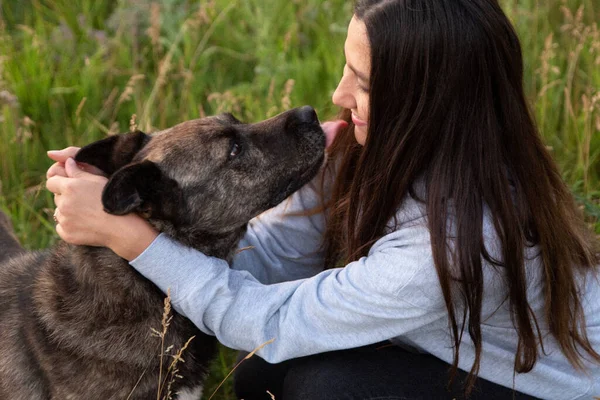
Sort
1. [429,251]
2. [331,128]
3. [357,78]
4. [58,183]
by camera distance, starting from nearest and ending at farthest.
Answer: [429,251] → [58,183] → [357,78] → [331,128]

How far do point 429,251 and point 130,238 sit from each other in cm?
92

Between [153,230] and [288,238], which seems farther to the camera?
[288,238]

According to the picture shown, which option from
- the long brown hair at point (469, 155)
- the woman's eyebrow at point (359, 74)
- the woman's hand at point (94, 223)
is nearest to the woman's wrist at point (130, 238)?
the woman's hand at point (94, 223)

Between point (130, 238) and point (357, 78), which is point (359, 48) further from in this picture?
point (130, 238)

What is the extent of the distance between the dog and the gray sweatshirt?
4.4 inches

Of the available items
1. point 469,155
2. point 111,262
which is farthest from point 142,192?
point 469,155

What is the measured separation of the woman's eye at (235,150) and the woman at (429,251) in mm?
355

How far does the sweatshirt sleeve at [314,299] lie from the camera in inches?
94.0

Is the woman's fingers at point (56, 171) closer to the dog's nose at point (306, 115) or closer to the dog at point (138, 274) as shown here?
the dog at point (138, 274)

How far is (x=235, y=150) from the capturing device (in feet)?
8.66

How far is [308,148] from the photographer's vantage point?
2.67 meters

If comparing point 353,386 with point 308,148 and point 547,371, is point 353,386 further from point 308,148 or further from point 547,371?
point 308,148

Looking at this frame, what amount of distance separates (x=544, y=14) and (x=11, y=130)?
318 centimetres

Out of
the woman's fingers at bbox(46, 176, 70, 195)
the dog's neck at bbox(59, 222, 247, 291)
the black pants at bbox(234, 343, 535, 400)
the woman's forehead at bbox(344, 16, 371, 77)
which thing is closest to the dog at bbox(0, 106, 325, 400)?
the dog's neck at bbox(59, 222, 247, 291)
